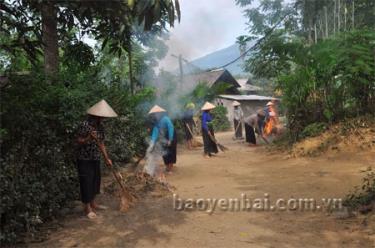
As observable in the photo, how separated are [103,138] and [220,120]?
24766 millimetres

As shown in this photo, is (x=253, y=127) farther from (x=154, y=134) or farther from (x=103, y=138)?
(x=103, y=138)

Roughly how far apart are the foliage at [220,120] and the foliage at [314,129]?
1770 cm

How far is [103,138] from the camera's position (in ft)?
22.3

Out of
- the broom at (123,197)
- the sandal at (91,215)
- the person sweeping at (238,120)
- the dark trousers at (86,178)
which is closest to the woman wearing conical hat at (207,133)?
the person sweeping at (238,120)

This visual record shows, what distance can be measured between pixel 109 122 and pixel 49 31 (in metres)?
2.44

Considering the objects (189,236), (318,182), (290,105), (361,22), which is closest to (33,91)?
(189,236)

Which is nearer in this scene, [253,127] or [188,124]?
[188,124]

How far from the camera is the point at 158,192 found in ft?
26.5

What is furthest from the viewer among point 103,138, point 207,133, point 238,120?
point 238,120

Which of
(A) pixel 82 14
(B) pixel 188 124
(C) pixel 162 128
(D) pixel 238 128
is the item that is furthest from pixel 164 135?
(D) pixel 238 128

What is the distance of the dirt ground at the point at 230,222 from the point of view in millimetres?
5348

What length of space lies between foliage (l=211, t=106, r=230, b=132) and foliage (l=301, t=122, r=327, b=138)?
17701 mm

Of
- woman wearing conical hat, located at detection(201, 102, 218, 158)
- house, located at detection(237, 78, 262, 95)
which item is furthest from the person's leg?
house, located at detection(237, 78, 262, 95)

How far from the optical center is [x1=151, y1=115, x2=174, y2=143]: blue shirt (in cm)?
970
